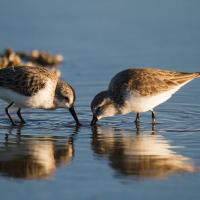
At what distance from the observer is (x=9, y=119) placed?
14.1 metres

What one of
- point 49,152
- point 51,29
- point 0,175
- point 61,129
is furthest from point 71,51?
point 0,175

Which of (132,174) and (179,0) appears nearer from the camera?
(132,174)

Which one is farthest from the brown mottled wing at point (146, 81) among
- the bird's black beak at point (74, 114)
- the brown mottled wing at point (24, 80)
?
the brown mottled wing at point (24, 80)

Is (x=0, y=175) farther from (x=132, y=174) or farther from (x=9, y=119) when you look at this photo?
(x=9, y=119)

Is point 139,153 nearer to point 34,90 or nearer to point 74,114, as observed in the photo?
point 74,114

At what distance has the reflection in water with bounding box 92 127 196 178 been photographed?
10.5 metres

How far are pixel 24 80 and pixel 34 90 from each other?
330 mm

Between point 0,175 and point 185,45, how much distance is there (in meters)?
9.92

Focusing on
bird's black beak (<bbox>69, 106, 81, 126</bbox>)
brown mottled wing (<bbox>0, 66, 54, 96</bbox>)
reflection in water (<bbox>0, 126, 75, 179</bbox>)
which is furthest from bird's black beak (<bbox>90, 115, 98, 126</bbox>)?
brown mottled wing (<bbox>0, 66, 54, 96</bbox>)

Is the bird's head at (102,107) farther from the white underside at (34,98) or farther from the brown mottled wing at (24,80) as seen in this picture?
the brown mottled wing at (24,80)

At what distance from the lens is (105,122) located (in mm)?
14023

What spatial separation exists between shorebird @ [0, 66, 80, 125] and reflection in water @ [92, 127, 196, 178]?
1044mm

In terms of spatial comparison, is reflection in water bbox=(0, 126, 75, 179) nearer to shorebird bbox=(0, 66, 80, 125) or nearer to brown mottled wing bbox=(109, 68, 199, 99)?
shorebird bbox=(0, 66, 80, 125)

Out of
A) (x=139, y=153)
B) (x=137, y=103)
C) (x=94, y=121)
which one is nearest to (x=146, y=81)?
(x=137, y=103)
